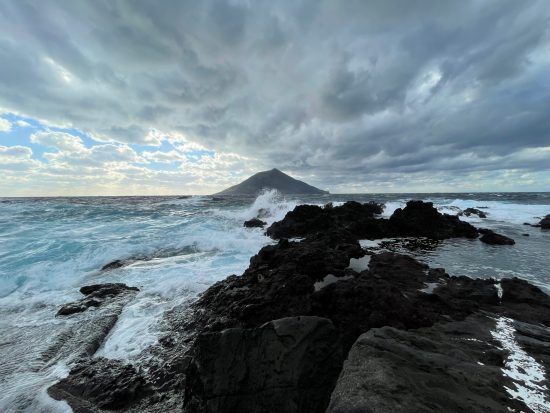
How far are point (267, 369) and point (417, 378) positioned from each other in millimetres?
1505

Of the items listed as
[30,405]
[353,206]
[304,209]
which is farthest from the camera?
[353,206]

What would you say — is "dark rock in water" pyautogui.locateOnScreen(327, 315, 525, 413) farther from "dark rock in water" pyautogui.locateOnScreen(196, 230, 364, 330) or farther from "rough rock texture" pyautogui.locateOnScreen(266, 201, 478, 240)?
"rough rock texture" pyautogui.locateOnScreen(266, 201, 478, 240)

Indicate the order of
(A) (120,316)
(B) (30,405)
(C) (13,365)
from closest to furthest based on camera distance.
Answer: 1. (B) (30,405)
2. (C) (13,365)
3. (A) (120,316)

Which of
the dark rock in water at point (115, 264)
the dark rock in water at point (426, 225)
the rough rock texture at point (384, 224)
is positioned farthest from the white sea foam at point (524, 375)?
the dark rock in water at point (426, 225)

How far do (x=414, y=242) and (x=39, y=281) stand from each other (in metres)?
16.4

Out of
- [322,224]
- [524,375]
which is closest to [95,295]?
[524,375]

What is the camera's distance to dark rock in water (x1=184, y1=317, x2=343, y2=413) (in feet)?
10.1

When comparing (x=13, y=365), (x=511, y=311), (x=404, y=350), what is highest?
(x=404, y=350)

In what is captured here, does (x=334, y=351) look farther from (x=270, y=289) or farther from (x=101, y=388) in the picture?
(x=101, y=388)

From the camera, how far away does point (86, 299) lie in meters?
7.83

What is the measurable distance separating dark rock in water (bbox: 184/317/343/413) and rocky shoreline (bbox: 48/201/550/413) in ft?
0.04

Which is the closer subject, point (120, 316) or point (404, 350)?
point (404, 350)

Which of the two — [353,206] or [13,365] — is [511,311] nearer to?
[13,365]

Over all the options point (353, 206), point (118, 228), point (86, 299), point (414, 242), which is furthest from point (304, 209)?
point (86, 299)
